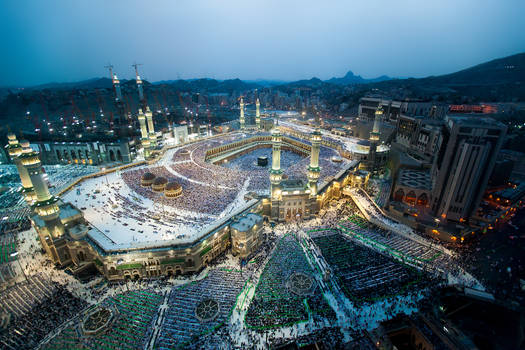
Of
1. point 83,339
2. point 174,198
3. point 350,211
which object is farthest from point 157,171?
point 350,211

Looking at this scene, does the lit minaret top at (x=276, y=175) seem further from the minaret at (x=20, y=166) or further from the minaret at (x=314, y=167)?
the minaret at (x=20, y=166)

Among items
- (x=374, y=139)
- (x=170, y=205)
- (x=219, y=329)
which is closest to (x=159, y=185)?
(x=170, y=205)

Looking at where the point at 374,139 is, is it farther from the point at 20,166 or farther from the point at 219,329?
the point at 20,166

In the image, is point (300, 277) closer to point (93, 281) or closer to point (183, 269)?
point (183, 269)

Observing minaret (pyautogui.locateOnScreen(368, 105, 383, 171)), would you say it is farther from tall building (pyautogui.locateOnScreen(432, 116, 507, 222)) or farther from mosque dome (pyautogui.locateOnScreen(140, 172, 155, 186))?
mosque dome (pyautogui.locateOnScreen(140, 172, 155, 186))

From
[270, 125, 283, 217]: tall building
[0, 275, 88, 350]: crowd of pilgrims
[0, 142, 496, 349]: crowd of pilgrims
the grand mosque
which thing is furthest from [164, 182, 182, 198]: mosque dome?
[0, 275, 88, 350]: crowd of pilgrims

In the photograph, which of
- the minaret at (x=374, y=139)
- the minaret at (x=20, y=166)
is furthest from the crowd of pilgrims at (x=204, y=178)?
the minaret at (x=20, y=166)
